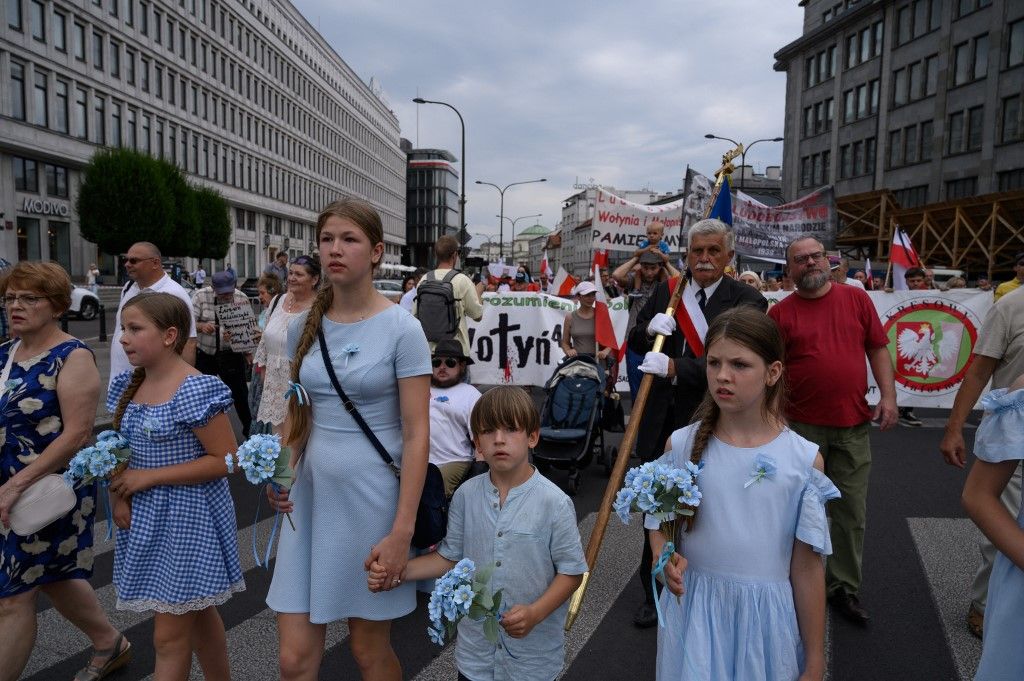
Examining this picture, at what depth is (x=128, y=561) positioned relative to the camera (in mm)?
2654

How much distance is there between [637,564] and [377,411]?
117 inches

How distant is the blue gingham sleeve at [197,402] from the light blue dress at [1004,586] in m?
2.45

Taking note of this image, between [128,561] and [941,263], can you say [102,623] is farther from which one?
[941,263]

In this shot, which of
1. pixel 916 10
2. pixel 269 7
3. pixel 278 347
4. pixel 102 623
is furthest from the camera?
A: pixel 269 7

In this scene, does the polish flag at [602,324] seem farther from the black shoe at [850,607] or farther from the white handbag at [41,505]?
the white handbag at [41,505]

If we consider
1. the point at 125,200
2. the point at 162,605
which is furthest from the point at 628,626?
the point at 125,200

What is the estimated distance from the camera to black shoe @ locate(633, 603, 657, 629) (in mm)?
3842

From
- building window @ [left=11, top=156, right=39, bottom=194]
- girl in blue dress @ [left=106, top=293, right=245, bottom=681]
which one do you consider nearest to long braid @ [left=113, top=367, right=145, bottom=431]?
girl in blue dress @ [left=106, top=293, right=245, bottom=681]

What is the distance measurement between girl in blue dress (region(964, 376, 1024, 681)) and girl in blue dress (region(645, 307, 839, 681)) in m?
0.37

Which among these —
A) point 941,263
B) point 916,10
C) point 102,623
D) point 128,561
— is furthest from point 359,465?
point 916,10

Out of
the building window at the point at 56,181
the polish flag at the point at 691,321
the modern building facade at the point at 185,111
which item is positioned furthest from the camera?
the building window at the point at 56,181

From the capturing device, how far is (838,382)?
388cm

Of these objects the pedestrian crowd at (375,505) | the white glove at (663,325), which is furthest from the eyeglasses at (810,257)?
the pedestrian crowd at (375,505)

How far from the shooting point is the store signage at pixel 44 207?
39.5m
